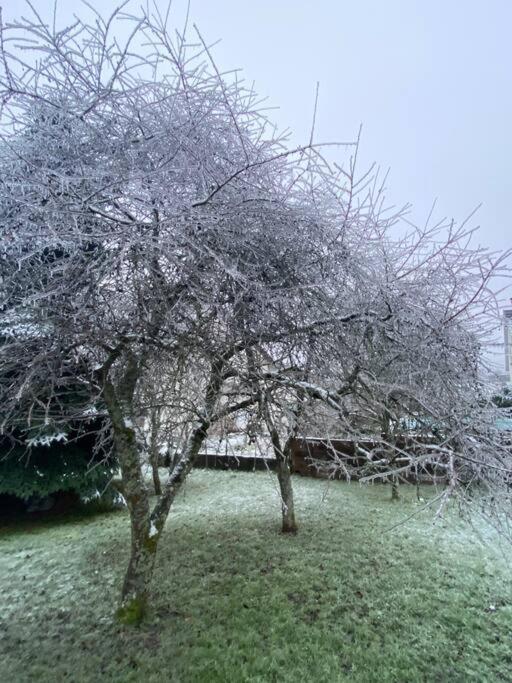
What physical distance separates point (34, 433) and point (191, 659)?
300 centimetres

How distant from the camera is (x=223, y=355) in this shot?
227cm

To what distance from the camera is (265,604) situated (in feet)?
9.89

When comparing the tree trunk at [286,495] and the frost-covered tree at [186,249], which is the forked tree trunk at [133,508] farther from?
the tree trunk at [286,495]

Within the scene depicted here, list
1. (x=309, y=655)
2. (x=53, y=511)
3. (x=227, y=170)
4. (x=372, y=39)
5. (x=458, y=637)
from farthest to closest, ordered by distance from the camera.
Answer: (x=53, y=511)
(x=372, y=39)
(x=458, y=637)
(x=309, y=655)
(x=227, y=170)

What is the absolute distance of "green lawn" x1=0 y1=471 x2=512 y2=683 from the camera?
234cm

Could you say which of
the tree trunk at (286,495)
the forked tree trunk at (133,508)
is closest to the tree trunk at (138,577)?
the forked tree trunk at (133,508)

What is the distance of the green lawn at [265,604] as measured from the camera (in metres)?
2.34

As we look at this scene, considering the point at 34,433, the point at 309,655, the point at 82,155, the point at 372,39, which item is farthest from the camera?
the point at 34,433

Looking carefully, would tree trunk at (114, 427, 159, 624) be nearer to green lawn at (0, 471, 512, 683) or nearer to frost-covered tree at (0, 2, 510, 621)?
frost-covered tree at (0, 2, 510, 621)

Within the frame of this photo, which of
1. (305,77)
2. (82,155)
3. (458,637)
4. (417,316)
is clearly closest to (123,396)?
(82,155)

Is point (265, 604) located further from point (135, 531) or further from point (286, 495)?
point (286, 495)

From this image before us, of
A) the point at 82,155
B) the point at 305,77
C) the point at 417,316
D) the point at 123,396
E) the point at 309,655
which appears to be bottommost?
the point at 309,655

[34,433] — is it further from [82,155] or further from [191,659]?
[82,155]

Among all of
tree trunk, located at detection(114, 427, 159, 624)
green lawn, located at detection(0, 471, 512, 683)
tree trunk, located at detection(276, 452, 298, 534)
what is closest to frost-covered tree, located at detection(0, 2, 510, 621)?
tree trunk, located at detection(114, 427, 159, 624)
